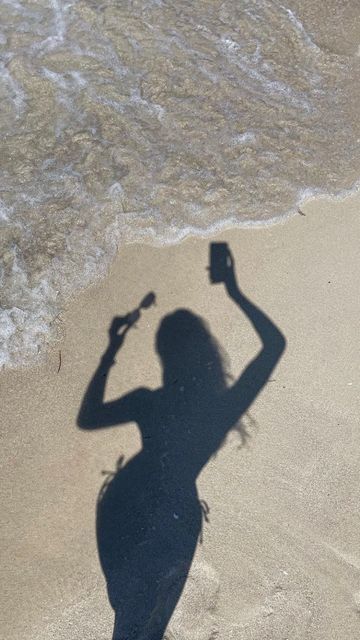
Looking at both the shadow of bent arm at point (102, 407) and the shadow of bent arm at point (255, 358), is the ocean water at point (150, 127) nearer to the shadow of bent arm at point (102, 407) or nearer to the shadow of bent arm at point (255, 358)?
the shadow of bent arm at point (102, 407)

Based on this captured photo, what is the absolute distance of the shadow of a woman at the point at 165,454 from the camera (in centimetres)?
423

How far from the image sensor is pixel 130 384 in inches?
196

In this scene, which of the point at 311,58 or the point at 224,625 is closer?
the point at 224,625

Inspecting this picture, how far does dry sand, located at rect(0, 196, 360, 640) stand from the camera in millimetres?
4215

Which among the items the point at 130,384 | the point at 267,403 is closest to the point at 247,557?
the point at 267,403

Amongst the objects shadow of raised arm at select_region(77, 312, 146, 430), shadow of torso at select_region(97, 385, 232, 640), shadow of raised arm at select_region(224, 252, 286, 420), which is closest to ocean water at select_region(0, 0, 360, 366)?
shadow of raised arm at select_region(77, 312, 146, 430)

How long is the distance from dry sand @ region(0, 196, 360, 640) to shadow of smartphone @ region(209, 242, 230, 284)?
86mm

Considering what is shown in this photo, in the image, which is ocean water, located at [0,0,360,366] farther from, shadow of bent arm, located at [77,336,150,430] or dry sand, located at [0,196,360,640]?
shadow of bent arm, located at [77,336,150,430]

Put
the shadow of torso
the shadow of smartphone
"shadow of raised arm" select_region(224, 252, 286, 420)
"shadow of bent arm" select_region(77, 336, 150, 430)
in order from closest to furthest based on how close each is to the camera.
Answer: the shadow of torso < "shadow of bent arm" select_region(77, 336, 150, 430) < "shadow of raised arm" select_region(224, 252, 286, 420) < the shadow of smartphone

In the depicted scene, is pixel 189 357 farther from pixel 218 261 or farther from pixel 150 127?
pixel 150 127

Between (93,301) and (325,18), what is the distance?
253 inches

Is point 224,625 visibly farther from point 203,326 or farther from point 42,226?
point 42,226

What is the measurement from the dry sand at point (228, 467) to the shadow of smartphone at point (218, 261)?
3.4 inches

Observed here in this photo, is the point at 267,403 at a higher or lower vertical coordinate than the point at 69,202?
lower
